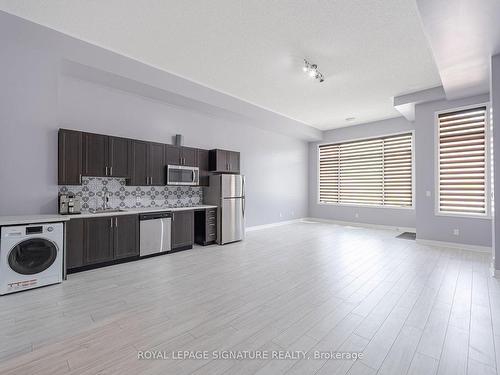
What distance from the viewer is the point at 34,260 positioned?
9.79 ft

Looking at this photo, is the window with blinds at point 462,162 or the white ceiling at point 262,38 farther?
the window with blinds at point 462,162

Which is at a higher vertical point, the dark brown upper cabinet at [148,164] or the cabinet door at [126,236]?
the dark brown upper cabinet at [148,164]

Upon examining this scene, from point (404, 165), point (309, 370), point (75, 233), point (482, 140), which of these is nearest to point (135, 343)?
point (309, 370)

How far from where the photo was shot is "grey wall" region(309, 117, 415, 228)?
23.0 ft

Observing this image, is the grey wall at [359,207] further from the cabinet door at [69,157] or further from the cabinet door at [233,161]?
the cabinet door at [69,157]

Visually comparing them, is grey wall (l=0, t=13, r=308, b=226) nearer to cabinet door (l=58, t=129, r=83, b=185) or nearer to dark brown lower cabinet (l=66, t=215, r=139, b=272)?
cabinet door (l=58, t=129, r=83, b=185)

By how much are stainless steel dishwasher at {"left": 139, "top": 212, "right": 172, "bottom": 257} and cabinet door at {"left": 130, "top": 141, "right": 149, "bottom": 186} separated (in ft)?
2.14

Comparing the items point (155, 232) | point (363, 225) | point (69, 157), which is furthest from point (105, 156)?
point (363, 225)

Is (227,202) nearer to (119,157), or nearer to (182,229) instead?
(182,229)

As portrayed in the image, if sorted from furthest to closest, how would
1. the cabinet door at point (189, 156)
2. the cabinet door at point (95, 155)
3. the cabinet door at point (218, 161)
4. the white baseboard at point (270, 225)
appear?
the white baseboard at point (270, 225) < the cabinet door at point (218, 161) < the cabinet door at point (189, 156) < the cabinet door at point (95, 155)

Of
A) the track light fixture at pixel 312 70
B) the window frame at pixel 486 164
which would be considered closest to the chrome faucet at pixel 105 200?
the track light fixture at pixel 312 70

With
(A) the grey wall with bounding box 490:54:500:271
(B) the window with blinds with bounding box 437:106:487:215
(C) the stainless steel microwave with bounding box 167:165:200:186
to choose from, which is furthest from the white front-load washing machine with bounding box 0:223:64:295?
(B) the window with blinds with bounding box 437:106:487:215

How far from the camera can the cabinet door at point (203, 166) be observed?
5.52 meters

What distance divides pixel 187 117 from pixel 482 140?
6341mm
